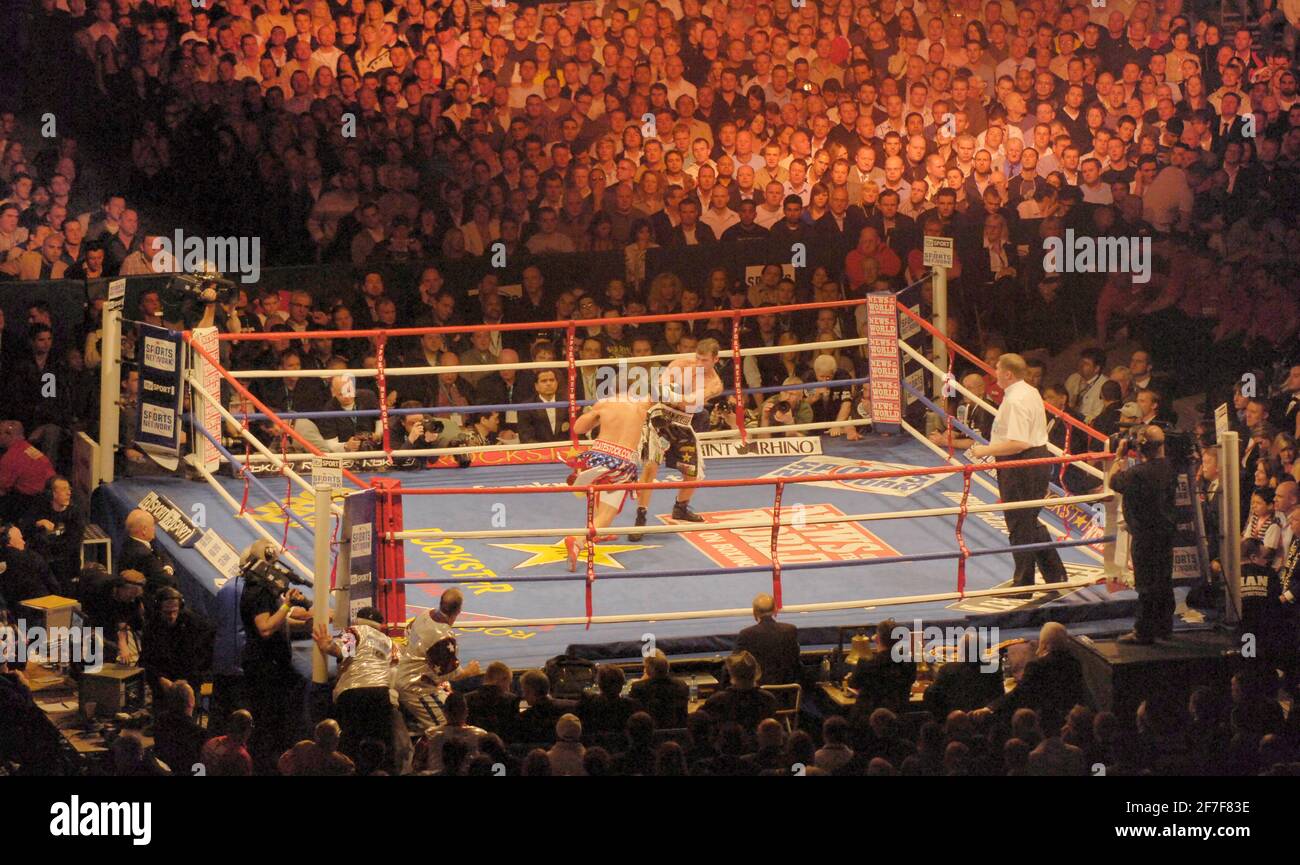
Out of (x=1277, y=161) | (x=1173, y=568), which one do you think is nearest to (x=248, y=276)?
(x=1173, y=568)

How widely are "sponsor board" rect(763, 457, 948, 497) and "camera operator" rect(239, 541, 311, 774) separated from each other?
13.5 feet

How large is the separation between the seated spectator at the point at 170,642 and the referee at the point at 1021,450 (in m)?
4.46

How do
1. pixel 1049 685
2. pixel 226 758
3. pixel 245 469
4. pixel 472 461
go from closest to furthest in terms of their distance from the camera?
1. pixel 226 758
2. pixel 1049 685
3. pixel 245 469
4. pixel 472 461

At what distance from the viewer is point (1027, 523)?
10.4 meters

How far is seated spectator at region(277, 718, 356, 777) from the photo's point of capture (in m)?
7.98

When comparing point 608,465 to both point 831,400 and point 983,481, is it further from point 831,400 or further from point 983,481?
point 831,400

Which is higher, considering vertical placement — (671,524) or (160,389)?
(160,389)

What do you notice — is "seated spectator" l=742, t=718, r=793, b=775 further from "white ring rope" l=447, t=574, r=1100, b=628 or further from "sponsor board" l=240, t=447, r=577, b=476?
"sponsor board" l=240, t=447, r=577, b=476

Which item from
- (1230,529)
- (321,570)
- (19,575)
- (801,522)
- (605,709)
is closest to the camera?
(605,709)

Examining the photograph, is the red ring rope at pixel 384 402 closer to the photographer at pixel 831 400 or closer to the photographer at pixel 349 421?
the photographer at pixel 349 421

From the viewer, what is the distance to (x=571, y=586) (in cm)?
1062

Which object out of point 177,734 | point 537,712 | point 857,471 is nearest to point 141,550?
point 177,734

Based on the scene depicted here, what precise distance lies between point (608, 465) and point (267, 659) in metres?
2.69
